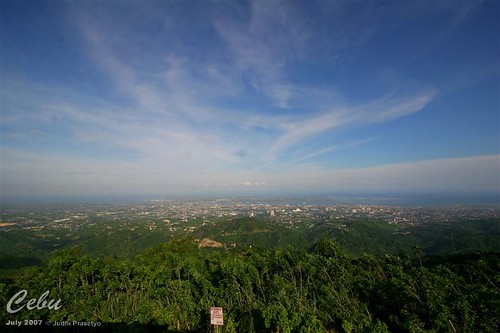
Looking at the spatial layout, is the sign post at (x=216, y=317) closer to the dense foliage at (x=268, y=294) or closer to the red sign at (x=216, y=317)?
the red sign at (x=216, y=317)

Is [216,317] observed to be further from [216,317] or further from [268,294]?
[268,294]

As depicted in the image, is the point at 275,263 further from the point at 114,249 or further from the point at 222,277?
the point at 114,249

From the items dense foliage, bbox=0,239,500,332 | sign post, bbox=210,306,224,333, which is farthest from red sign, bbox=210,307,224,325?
dense foliage, bbox=0,239,500,332

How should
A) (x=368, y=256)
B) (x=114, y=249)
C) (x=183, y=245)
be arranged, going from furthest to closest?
(x=114, y=249), (x=183, y=245), (x=368, y=256)

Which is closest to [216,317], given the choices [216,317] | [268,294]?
[216,317]

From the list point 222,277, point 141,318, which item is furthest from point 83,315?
point 222,277

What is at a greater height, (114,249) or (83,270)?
(83,270)

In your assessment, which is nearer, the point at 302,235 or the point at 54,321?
the point at 54,321

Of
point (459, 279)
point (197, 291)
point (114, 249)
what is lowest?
point (114, 249)
